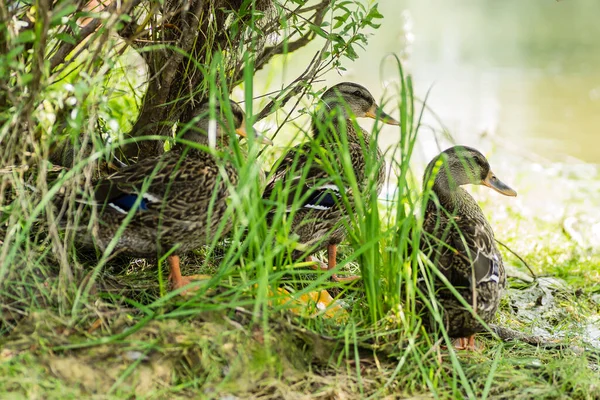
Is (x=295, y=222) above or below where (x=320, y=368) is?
above

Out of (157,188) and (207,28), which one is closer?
(157,188)

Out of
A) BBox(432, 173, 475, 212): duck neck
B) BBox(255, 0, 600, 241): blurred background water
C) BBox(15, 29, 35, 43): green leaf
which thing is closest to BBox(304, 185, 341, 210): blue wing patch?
BBox(432, 173, 475, 212): duck neck

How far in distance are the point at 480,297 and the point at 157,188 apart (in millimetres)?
1527

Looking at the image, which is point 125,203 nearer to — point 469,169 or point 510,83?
point 469,169

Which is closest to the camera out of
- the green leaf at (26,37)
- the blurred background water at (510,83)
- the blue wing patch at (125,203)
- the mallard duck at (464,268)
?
the green leaf at (26,37)

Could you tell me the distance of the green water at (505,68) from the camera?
29.8ft

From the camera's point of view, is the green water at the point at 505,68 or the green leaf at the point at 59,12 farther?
the green water at the point at 505,68

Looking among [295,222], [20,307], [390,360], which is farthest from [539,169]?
[20,307]

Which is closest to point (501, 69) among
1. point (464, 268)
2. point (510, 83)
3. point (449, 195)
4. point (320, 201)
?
point (510, 83)

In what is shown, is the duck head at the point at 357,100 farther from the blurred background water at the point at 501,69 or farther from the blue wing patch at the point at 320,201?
the blurred background water at the point at 501,69

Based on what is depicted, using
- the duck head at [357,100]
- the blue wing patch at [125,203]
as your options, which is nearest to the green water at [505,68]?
the duck head at [357,100]

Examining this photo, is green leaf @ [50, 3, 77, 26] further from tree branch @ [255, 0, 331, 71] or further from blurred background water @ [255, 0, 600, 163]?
blurred background water @ [255, 0, 600, 163]

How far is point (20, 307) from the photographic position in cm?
308

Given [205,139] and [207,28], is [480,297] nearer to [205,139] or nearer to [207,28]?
[205,139]
